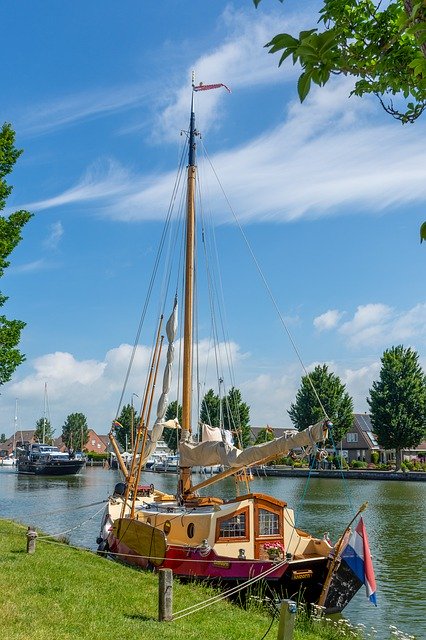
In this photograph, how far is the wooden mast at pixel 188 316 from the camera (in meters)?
22.9

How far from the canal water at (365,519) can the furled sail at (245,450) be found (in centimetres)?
503

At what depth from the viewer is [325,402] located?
92.6m

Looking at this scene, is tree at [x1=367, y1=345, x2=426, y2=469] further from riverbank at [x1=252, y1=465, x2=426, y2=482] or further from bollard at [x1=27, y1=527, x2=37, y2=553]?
bollard at [x1=27, y1=527, x2=37, y2=553]

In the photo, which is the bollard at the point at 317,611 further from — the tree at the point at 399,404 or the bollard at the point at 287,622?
the tree at the point at 399,404

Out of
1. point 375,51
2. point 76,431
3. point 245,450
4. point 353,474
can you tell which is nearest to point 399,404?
point 353,474

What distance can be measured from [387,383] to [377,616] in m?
67.4

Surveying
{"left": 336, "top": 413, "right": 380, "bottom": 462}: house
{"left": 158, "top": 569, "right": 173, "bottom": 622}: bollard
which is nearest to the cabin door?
{"left": 158, "top": 569, "right": 173, "bottom": 622}: bollard

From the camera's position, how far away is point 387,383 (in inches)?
3300

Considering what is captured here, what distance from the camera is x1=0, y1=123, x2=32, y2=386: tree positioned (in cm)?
2278

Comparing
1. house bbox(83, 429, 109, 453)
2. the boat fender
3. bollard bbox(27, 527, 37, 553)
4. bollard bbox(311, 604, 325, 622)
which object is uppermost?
the boat fender

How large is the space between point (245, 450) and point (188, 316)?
22.8 ft

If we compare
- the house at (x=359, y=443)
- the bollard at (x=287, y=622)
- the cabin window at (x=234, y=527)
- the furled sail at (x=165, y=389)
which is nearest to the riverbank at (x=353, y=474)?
the house at (x=359, y=443)

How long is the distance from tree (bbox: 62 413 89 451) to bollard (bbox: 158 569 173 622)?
546 ft

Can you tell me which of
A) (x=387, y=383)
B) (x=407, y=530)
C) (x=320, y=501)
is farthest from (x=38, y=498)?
(x=387, y=383)
